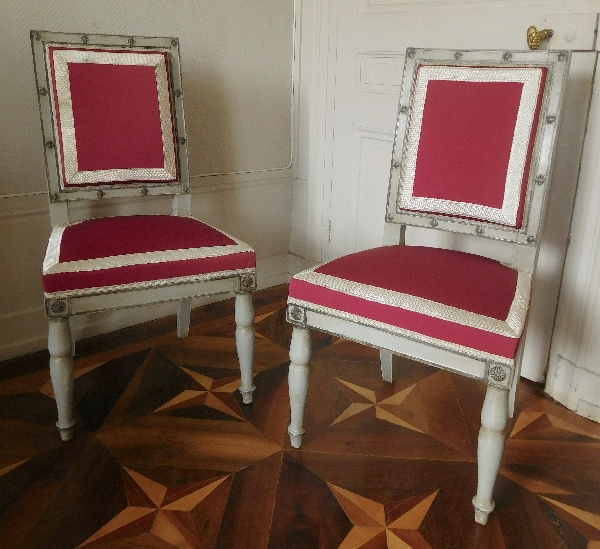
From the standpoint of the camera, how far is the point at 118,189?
1599 mm

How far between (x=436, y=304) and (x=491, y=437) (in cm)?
27

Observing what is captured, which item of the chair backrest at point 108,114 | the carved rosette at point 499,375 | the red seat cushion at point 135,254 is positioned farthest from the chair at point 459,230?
the chair backrest at point 108,114

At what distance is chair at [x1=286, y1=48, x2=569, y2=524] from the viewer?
1.10 metres

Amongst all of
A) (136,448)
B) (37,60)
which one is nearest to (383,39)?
(37,60)

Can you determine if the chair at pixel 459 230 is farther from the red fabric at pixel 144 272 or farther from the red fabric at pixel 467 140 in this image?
the red fabric at pixel 144 272

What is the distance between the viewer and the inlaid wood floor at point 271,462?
1.15 meters

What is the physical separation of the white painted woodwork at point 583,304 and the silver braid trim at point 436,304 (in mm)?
369

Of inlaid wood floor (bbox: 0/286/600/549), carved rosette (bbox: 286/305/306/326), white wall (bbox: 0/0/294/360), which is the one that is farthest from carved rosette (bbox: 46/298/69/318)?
white wall (bbox: 0/0/294/360)

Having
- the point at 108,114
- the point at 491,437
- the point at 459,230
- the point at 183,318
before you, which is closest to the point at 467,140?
the point at 459,230

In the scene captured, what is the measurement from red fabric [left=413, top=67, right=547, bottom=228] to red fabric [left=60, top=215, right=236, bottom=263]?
0.52m

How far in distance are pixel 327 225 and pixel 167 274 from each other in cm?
105

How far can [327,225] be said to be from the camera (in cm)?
227

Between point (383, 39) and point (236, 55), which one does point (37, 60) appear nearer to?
point (236, 55)

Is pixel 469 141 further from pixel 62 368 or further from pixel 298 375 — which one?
pixel 62 368
